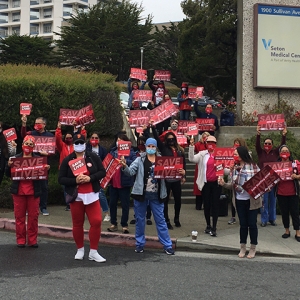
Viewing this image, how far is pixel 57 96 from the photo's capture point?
13.1 metres

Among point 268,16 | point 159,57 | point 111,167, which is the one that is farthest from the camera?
point 159,57

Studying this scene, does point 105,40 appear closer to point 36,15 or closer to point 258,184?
point 258,184

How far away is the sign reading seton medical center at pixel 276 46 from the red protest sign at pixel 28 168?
30.1ft

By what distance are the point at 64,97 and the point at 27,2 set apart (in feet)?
293

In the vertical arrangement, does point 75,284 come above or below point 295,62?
below

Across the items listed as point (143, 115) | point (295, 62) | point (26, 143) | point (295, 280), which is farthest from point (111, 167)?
point (295, 62)

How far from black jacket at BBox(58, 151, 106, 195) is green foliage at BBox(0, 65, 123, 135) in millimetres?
5890

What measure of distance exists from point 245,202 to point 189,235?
1.69 meters

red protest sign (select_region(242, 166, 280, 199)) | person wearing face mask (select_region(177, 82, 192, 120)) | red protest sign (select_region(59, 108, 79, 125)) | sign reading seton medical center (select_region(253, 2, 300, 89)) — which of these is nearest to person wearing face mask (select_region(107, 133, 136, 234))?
red protest sign (select_region(59, 108, 79, 125))

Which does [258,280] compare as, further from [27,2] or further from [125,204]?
[27,2]

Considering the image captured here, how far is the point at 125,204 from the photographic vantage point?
29.8 ft

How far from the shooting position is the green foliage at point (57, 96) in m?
12.5

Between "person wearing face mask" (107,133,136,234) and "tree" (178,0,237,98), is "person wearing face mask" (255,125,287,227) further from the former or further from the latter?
"tree" (178,0,237,98)

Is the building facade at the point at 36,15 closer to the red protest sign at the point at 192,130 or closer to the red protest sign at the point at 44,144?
the red protest sign at the point at 192,130
